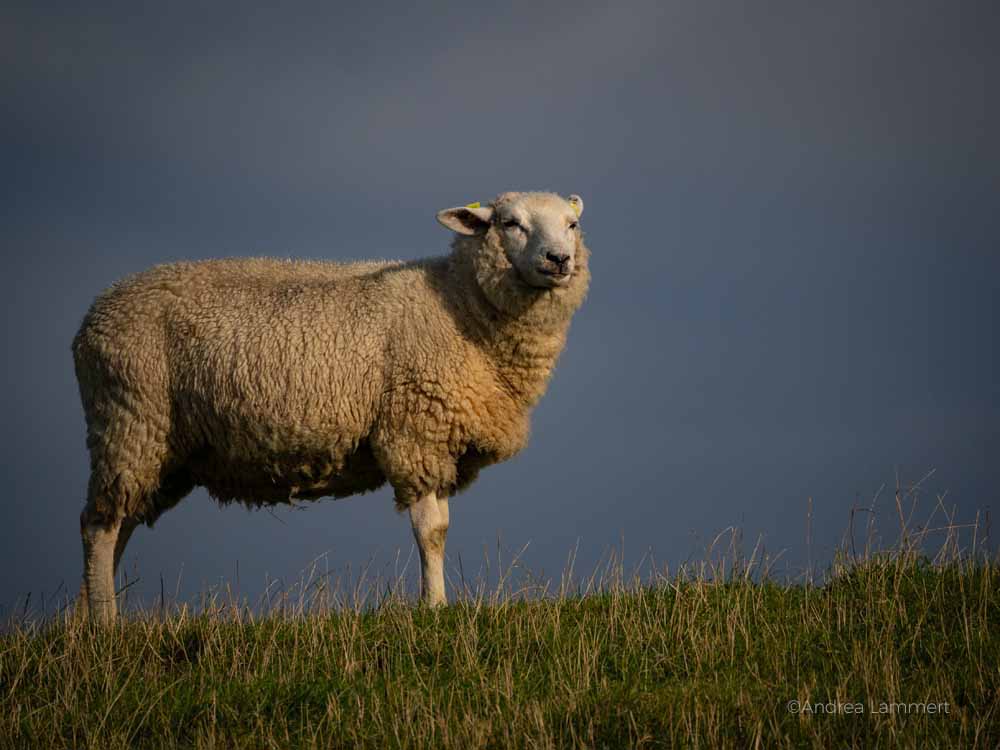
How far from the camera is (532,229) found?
964 centimetres

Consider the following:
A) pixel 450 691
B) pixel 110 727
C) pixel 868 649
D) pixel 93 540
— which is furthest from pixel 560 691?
pixel 93 540

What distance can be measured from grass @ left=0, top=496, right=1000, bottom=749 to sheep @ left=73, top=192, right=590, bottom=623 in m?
1.34

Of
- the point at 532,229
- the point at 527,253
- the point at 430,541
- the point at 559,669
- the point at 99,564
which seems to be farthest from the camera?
the point at 99,564

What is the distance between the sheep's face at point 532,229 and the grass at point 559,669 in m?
2.55

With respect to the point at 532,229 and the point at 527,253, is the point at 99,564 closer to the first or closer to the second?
the point at 527,253

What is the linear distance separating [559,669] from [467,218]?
15.0 feet

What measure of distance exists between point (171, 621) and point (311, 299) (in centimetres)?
300

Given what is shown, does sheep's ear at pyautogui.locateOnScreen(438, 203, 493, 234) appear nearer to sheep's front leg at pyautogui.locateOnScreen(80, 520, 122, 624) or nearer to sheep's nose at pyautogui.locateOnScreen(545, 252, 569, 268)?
sheep's nose at pyautogui.locateOnScreen(545, 252, 569, 268)

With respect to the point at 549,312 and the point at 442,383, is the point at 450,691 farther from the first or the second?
the point at 549,312

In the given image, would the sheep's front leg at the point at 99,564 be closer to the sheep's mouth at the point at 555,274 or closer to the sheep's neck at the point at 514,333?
the sheep's neck at the point at 514,333

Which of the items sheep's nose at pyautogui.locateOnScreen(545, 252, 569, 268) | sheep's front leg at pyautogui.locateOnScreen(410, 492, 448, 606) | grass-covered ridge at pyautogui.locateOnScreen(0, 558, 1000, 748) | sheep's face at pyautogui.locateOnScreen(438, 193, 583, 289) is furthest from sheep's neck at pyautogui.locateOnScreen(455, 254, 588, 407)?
grass-covered ridge at pyautogui.locateOnScreen(0, 558, 1000, 748)

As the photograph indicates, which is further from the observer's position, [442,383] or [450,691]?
[442,383]

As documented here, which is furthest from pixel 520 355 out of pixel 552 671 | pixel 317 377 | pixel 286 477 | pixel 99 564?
pixel 99 564

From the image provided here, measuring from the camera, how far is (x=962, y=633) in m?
7.45
